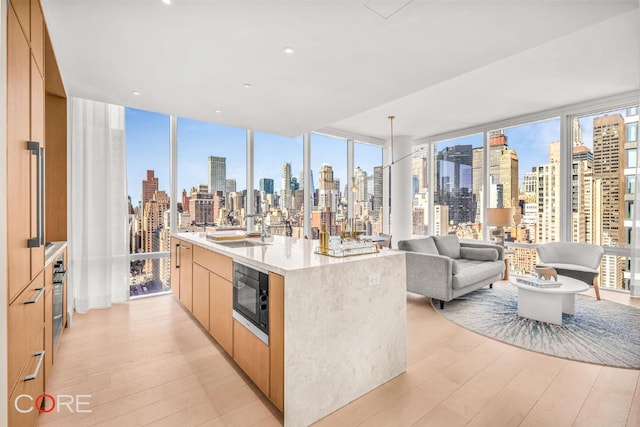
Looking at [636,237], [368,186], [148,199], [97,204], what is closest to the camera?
[97,204]

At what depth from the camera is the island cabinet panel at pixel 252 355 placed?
5.86ft

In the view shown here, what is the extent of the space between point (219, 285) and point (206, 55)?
1856mm

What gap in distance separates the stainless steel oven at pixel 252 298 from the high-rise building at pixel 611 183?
5.24m

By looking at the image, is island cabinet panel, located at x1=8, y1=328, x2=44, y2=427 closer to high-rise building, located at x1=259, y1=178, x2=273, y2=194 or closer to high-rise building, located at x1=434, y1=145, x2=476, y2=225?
high-rise building, located at x1=259, y1=178, x2=273, y2=194

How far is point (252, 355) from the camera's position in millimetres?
1929

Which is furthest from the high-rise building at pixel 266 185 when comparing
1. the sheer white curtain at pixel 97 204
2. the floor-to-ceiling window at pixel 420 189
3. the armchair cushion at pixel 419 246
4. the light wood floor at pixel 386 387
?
the floor-to-ceiling window at pixel 420 189

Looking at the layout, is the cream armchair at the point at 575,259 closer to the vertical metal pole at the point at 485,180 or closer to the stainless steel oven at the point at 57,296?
the vertical metal pole at the point at 485,180

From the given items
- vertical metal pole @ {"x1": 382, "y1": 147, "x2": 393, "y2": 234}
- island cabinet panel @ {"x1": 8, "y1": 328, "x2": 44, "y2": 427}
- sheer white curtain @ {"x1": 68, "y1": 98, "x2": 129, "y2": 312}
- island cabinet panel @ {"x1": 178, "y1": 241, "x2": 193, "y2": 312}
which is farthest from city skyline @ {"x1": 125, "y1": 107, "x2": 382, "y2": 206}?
island cabinet panel @ {"x1": 8, "y1": 328, "x2": 44, "y2": 427}

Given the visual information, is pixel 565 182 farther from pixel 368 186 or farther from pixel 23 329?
pixel 23 329

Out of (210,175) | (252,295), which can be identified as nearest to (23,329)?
(252,295)

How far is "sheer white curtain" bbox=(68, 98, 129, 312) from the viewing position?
3465mm

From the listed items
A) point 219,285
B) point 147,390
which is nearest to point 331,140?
point 219,285

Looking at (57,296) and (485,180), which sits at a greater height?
(485,180)

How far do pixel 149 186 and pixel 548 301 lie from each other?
16.3ft
